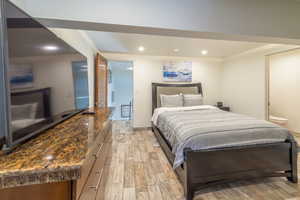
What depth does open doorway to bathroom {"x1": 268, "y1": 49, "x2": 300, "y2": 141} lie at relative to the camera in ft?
13.6

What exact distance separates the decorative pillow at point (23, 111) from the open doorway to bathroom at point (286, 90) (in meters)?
4.99

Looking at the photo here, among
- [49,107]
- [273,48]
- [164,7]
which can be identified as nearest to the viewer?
[49,107]

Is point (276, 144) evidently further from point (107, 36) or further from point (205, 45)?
point (107, 36)

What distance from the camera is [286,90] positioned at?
175 inches

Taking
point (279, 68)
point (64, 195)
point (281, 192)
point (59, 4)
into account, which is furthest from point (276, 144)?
point (279, 68)

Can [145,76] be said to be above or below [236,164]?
above

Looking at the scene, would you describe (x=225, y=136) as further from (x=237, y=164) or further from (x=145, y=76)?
(x=145, y=76)

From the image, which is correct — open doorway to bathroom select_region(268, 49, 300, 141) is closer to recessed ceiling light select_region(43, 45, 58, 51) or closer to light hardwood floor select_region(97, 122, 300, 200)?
light hardwood floor select_region(97, 122, 300, 200)

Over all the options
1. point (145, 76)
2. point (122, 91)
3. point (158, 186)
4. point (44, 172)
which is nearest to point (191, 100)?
point (145, 76)

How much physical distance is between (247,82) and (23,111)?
16.3 ft

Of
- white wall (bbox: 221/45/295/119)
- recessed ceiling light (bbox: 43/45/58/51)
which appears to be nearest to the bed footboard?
recessed ceiling light (bbox: 43/45/58/51)

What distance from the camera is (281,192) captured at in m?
1.89

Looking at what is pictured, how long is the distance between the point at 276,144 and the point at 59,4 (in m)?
3.02

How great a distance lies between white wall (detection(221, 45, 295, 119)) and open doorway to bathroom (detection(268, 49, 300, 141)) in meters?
0.35
